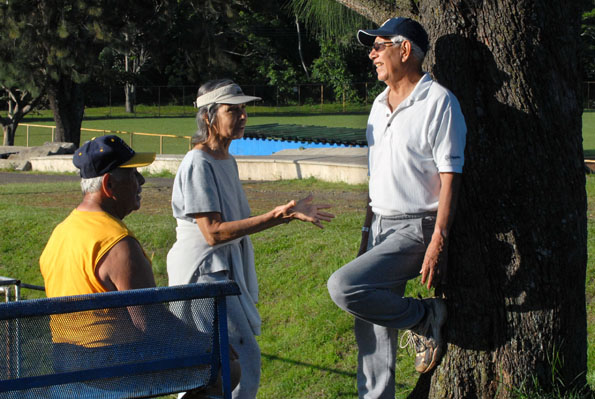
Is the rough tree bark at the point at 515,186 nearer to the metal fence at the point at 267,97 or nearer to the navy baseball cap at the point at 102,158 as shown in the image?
the navy baseball cap at the point at 102,158

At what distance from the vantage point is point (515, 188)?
368 cm

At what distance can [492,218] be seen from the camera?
12.1 ft

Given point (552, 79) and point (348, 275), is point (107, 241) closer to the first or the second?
point (348, 275)

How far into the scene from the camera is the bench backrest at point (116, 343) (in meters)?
2.59

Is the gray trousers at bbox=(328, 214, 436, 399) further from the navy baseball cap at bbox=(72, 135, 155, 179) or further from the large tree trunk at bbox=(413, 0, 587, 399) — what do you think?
the navy baseball cap at bbox=(72, 135, 155, 179)

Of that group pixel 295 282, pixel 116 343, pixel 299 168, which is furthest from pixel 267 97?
pixel 116 343

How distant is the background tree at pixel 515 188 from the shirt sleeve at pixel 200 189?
1.13 meters

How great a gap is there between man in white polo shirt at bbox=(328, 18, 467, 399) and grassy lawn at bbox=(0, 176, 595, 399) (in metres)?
1.23

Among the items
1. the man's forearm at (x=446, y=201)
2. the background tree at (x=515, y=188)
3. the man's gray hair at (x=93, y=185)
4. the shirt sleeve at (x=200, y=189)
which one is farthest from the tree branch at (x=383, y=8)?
the man's gray hair at (x=93, y=185)

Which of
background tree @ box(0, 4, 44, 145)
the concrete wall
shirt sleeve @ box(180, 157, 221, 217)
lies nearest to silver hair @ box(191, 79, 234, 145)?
shirt sleeve @ box(180, 157, 221, 217)

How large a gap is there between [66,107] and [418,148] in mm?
24778

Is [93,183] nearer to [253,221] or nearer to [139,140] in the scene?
[253,221]

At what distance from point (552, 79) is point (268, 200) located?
861 centimetres

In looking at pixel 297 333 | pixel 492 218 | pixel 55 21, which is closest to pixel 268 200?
pixel 297 333
